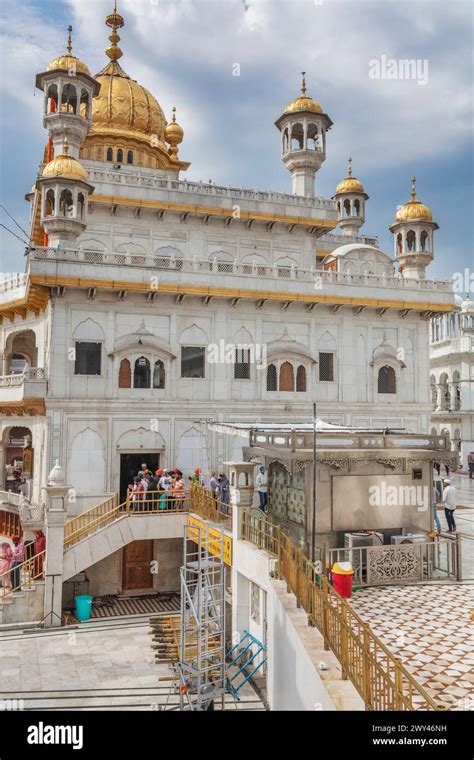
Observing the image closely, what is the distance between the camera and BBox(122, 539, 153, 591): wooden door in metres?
20.7

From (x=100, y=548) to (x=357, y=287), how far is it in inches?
535

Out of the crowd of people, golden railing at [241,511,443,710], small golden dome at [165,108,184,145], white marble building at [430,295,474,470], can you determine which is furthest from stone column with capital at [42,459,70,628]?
white marble building at [430,295,474,470]

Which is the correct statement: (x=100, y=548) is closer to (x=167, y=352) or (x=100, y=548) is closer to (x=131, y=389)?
(x=131, y=389)

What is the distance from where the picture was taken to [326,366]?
2398cm

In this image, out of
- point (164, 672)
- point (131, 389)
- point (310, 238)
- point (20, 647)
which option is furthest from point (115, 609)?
point (310, 238)

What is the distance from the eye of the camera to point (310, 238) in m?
26.9

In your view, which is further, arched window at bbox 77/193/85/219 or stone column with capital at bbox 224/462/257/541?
arched window at bbox 77/193/85/219

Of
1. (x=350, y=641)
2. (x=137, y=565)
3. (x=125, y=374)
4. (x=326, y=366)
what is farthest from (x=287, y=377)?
(x=350, y=641)

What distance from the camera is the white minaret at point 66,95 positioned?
23.2 metres

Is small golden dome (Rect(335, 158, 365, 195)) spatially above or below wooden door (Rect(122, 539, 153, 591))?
above

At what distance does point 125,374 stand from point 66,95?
37.5 feet

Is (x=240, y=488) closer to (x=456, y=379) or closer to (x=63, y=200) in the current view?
(x=63, y=200)

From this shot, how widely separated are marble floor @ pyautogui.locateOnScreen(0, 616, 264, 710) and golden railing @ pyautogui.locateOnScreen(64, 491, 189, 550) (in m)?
2.65

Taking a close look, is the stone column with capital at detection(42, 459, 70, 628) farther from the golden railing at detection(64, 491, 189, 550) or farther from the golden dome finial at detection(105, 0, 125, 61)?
the golden dome finial at detection(105, 0, 125, 61)
